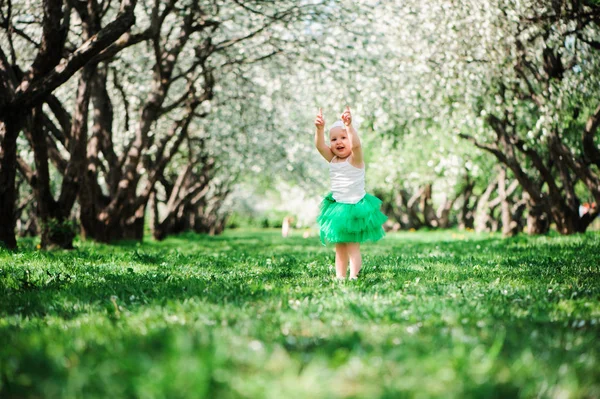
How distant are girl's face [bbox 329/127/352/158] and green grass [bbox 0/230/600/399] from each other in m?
1.63

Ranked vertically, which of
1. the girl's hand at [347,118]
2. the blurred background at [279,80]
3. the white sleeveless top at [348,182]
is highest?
the blurred background at [279,80]

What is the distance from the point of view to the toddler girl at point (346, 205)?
700cm

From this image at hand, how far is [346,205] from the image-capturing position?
280 inches

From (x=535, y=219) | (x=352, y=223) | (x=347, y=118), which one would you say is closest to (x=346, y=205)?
(x=352, y=223)

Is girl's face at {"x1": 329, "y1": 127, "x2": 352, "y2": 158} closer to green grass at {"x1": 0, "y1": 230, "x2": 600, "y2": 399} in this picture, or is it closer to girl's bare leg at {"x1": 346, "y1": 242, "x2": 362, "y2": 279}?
girl's bare leg at {"x1": 346, "y1": 242, "x2": 362, "y2": 279}

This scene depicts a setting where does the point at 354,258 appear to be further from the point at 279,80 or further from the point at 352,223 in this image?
the point at 279,80

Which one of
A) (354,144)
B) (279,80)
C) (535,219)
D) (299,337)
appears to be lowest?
(299,337)

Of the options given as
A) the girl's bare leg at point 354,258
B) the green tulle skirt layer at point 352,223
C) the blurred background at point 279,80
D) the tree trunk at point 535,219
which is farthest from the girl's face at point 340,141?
the tree trunk at point 535,219

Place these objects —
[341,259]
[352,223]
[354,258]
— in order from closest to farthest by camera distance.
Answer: [352,223]
[354,258]
[341,259]

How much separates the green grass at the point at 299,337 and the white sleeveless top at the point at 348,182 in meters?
1.05

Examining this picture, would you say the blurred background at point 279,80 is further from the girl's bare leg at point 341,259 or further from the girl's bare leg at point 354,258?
the girl's bare leg at point 354,258

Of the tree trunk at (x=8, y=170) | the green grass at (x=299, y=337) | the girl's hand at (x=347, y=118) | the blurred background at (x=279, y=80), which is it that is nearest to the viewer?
the green grass at (x=299, y=337)

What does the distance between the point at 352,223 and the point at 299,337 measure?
3.55 meters

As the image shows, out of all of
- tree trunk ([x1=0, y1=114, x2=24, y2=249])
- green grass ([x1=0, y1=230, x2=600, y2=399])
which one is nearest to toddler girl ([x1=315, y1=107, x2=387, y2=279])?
green grass ([x1=0, y1=230, x2=600, y2=399])
